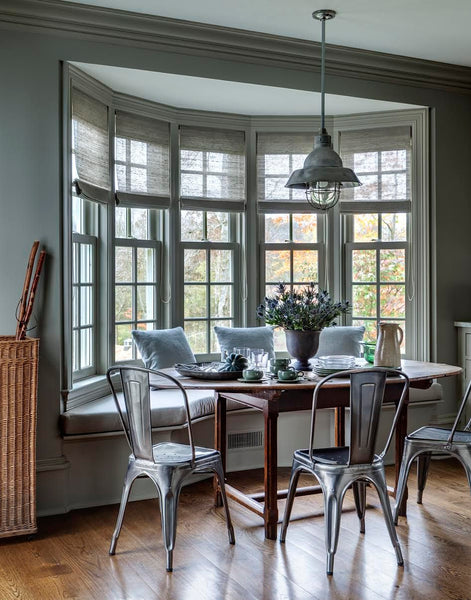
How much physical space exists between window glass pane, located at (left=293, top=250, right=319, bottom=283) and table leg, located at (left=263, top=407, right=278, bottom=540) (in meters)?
2.30

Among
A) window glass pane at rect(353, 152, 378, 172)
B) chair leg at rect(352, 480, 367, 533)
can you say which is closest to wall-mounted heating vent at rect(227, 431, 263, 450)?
chair leg at rect(352, 480, 367, 533)

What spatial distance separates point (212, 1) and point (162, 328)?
2.35 meters

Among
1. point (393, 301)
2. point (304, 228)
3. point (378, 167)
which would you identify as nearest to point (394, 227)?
point (378, 167)

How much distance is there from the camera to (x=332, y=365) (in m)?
3.82

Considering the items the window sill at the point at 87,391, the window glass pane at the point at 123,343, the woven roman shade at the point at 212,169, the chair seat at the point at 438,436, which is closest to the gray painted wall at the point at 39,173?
the window sill at the point at 87,391

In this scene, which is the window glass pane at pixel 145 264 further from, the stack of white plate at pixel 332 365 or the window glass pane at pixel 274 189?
the stack of white plate at pixel 332 365

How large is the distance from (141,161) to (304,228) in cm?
147

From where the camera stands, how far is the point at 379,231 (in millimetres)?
5613

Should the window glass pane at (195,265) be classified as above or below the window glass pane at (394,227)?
below

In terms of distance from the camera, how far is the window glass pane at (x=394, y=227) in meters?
5.58

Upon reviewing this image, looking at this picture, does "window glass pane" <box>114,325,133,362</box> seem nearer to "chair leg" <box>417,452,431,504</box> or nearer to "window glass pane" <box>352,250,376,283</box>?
"window glass pane" <box>352,250,376,283</box>

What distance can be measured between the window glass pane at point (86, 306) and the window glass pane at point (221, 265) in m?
1.12

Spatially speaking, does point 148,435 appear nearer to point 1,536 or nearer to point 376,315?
point 1,536

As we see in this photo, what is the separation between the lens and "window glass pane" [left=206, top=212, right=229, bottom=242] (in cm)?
546
